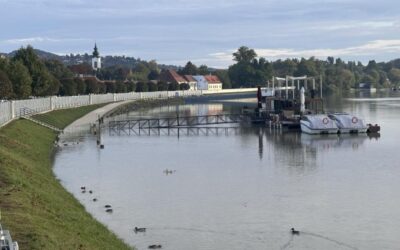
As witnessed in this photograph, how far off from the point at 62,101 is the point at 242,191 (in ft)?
216

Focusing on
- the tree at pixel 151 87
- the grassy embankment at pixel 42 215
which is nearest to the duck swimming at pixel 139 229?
the grassy embankment at pixel 42 215

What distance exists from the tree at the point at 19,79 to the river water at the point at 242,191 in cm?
1907

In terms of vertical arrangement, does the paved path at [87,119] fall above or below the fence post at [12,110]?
below

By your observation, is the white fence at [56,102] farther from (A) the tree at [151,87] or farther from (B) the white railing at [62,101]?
(A) the tree at [151,87]

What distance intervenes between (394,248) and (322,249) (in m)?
2.60

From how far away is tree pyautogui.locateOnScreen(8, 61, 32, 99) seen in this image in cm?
7712

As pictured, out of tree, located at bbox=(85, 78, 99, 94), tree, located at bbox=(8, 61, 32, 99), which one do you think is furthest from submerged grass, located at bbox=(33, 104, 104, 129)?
tree, located at bbox=(85, 78, 99, 94)

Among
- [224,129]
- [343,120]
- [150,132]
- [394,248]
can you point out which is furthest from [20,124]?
[394,248]

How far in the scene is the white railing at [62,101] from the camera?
60.2 metres

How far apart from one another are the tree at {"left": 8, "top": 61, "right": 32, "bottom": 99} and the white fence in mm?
2033

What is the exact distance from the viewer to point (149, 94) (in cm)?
17062

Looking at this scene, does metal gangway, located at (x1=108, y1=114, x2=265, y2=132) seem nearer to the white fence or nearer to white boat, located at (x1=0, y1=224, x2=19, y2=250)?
the white fence

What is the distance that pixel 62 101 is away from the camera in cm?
9688

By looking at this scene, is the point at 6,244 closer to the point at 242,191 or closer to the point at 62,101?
the point at 242,191
